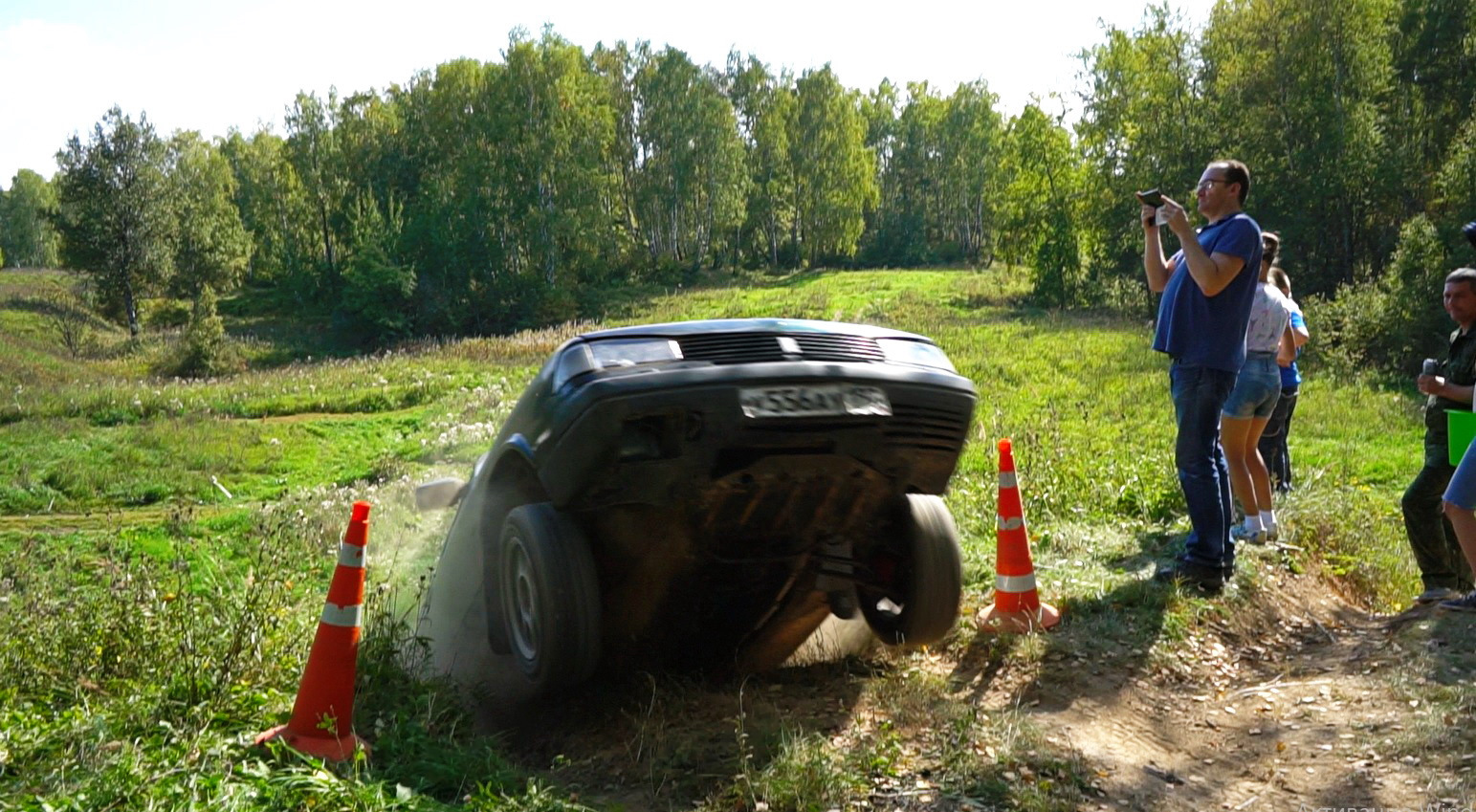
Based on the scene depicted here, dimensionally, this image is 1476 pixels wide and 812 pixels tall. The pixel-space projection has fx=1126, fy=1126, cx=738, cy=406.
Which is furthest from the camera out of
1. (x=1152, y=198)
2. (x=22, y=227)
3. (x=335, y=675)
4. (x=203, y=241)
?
(x=22, y=227)

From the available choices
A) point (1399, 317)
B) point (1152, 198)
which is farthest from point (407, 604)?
point (1399, 317)

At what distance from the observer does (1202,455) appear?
511 centimetres

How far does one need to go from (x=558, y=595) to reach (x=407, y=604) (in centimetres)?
217

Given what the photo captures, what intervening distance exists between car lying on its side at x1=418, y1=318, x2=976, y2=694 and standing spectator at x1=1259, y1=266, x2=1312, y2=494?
420cm

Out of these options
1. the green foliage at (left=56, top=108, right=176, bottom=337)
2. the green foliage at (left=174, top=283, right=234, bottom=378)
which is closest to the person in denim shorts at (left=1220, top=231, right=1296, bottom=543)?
the green foliage at (left=174, top=283, right=234, bottom=378)

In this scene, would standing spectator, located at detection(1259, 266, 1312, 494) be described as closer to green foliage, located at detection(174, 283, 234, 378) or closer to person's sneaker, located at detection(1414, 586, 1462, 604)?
person's sneaker, located at detection(1414, 586, 1462, 604)

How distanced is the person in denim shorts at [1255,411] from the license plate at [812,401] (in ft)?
10.1

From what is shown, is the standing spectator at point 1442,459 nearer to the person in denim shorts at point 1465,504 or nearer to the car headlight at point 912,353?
the person in denim shorts at point 1465,504

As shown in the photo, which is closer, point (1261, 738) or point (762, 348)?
point (762, 348)

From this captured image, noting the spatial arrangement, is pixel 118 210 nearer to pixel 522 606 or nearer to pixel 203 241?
pixel 203 241

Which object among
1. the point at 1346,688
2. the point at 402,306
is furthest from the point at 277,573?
the point at 402,306

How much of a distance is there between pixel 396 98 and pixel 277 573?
63290 mm

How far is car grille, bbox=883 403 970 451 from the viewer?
11.8 ft

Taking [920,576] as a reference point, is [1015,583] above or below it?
below
